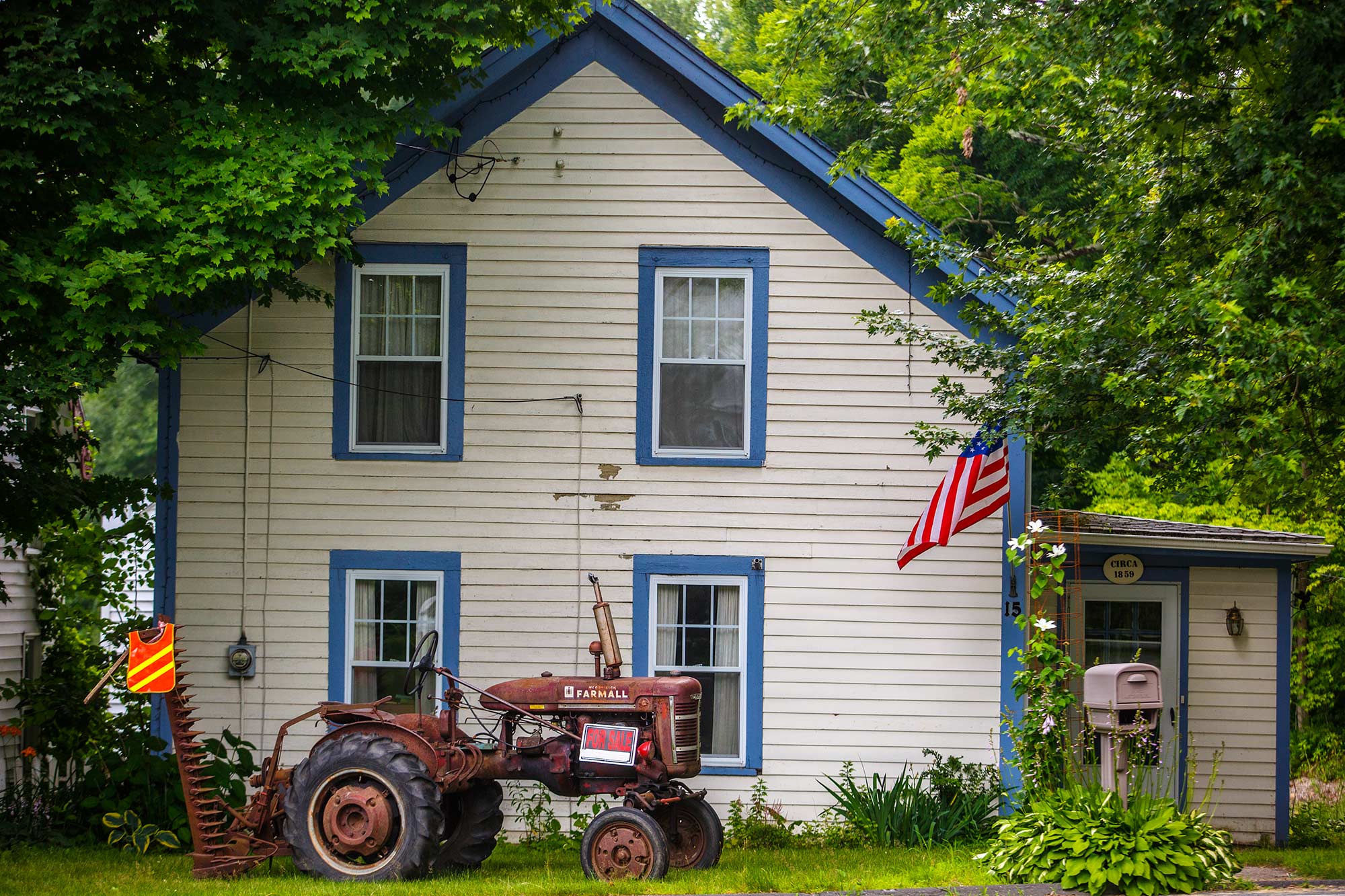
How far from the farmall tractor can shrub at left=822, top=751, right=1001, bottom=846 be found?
1.87m

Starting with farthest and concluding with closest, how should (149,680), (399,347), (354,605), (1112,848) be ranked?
(399,347) < (354,605) < (149,680) < (1112,848)

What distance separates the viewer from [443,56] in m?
10.6

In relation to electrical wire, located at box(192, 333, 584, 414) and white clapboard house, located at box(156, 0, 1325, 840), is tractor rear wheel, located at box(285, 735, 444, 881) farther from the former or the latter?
electrical wire, located at box(192, 333, 584, 414)

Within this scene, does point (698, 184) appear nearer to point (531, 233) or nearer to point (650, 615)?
point (531, 233)

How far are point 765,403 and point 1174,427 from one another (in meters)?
3.40

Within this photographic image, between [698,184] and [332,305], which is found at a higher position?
[698,184]

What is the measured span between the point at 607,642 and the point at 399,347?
12.1 ft

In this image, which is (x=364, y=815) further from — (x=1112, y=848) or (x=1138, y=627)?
(x=1138, y=627)

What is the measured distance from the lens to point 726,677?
11.6m

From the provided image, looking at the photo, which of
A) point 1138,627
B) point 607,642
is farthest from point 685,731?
point 1138,627

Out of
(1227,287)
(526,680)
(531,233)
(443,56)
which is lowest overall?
(526,680)

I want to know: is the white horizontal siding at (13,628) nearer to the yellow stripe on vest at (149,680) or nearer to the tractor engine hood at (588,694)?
the yellow stripe on vest at (149,680)

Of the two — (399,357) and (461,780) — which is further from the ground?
(399,357)

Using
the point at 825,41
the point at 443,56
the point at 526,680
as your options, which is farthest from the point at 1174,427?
the point at 443,56
